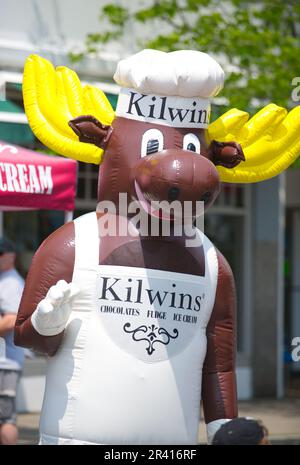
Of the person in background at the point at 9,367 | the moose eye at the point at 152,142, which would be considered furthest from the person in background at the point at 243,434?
the person in background at the point at 9,367

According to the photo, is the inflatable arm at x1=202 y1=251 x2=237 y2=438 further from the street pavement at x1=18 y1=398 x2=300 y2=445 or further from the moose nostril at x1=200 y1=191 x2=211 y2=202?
the street pavement at x1=18 y1=398 x2=300 y2=445

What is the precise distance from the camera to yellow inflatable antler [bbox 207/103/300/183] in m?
5.06

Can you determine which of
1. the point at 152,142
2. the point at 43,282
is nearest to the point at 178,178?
the point at 152,142

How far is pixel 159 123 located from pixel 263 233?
7707 mm

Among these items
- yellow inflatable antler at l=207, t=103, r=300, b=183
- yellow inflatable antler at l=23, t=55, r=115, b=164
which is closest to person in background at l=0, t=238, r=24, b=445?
yellow inflatable antler at l=23, t=55, r=115, b=164

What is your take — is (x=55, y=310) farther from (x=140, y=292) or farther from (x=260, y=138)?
(x=260, y=138)

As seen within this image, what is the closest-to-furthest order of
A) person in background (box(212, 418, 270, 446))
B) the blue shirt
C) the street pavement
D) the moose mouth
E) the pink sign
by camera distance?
1. person in background (box(212, 418, 270, 446))
2. the moose mouth
3. the pink sign
4. the blue shirt
5. the street pavement

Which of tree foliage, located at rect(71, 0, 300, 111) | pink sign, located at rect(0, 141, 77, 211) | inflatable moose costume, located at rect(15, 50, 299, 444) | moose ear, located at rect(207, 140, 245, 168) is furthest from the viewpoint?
tree foliage, located at rect(71, 0, 300, 111)

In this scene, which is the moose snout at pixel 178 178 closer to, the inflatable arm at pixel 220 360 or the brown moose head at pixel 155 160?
the brown moose head at pixel 155 160

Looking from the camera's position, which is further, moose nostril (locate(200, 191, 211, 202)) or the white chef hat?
the white chef hat

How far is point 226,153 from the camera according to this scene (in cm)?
486

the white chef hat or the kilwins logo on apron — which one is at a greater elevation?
the white chef hat

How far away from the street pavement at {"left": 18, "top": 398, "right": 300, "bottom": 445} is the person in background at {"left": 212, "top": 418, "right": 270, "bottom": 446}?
4.92 meters

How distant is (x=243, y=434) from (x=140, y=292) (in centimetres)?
104
